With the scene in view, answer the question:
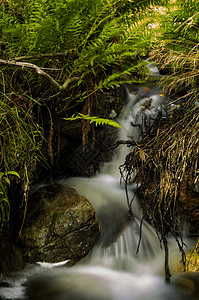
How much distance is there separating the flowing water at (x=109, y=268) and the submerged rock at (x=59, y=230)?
89 millimetres

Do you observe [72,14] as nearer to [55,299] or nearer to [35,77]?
[35,77]

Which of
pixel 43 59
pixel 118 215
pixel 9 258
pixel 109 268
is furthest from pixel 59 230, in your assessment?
pixel 43 59

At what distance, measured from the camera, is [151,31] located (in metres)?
2.50

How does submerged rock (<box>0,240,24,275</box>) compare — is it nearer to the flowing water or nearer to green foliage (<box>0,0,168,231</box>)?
the flowing water

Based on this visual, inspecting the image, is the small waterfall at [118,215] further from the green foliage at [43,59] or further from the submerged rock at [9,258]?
the green foliage at [43,59]

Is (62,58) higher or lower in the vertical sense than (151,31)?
lower

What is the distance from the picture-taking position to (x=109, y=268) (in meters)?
2.43

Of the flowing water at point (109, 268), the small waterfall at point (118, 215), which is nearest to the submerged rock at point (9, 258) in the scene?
the flowing water at point (109, 268)

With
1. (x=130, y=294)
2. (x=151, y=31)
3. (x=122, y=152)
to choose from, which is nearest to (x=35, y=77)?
(x=151, y=31)

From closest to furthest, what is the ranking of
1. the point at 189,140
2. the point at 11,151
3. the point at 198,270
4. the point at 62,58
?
the point at 11,151
the point at 189,140
the point at 198,270
the point at 62,58

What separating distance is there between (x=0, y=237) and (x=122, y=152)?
1.95m

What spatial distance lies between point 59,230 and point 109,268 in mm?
600

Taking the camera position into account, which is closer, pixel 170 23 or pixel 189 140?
pixel 189 140

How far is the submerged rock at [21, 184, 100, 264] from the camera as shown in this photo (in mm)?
2385
